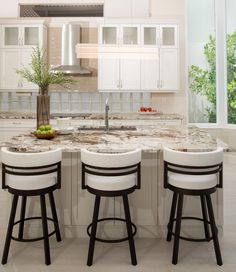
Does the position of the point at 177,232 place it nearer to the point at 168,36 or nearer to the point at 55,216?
the point at 55,216

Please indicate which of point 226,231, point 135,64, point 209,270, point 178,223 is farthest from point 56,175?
point 135,64

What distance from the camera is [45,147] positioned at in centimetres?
270

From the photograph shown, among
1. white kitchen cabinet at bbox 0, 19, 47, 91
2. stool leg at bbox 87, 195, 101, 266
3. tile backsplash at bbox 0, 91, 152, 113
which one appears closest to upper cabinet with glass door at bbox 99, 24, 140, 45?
tile backsplash at bbox 0, 91, 152, 113

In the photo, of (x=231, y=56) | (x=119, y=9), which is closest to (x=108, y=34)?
(x=119, y=9)

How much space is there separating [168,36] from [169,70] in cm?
66

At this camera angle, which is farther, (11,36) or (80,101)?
(80,101)

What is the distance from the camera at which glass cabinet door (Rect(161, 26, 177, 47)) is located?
6284mm

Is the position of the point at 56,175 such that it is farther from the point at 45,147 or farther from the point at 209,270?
the point at 209,270

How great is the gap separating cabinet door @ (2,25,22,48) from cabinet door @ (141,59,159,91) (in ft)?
8.05

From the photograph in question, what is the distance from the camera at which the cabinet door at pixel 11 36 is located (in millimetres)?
6289

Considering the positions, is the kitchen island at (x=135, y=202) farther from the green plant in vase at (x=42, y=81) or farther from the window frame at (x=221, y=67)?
the window frame at (x=221, y=67)

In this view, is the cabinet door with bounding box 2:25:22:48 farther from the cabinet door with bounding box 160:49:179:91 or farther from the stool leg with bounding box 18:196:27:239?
the stool leg with bounding box 18:196:27:239

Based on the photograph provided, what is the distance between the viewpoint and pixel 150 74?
6.36 metres

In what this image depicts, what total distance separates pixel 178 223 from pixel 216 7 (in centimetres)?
607
